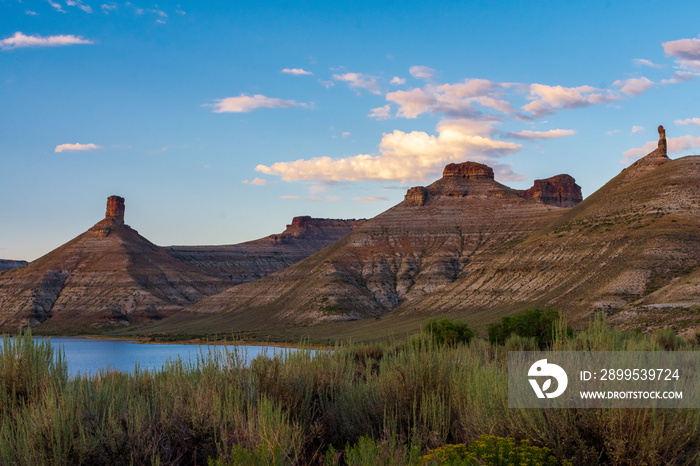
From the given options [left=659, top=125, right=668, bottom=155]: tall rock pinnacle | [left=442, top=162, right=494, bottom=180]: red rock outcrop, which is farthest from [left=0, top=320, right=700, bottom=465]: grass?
[left=442, top=162, right=494, bottom=180]: red rock outcrop

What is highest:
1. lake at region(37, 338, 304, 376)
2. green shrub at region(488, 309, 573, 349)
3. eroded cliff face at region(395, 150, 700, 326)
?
eroded cliff face at region(395, 150, 700, 326)

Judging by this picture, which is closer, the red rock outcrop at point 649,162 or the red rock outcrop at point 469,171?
the red rock outcrop at point 649,162

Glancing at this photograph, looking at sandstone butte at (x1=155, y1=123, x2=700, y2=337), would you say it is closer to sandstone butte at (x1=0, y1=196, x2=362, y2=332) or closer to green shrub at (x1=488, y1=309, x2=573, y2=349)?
green shrub at (x1=488, y1=309, x2=573, y2=349)

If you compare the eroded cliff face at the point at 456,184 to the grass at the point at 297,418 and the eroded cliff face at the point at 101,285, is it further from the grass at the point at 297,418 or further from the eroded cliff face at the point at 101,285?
the grass at the point at 297,418

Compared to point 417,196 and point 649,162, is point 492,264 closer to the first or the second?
point 649,162

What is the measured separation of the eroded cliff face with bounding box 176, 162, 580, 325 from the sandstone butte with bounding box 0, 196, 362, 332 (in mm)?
15554

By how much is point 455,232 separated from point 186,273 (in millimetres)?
68966

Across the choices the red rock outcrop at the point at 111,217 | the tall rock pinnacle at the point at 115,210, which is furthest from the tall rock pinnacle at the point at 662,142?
the tall rock pinnacle at the point at 115,210

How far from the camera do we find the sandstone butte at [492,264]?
64312 millimetres

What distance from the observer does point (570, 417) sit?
418 inches

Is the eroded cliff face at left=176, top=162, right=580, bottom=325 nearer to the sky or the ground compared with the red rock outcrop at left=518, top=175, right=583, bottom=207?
nearer to the ground

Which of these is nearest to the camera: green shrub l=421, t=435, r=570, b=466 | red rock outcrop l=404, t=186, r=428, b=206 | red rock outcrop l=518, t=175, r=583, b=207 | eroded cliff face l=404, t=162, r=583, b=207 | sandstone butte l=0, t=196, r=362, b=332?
green shrub l=421, t=435, r=570, b=466

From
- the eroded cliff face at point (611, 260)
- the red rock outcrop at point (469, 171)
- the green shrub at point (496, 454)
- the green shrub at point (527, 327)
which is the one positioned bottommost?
the green shrub at point (527, 327)

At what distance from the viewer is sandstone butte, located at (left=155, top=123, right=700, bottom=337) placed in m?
64.3
